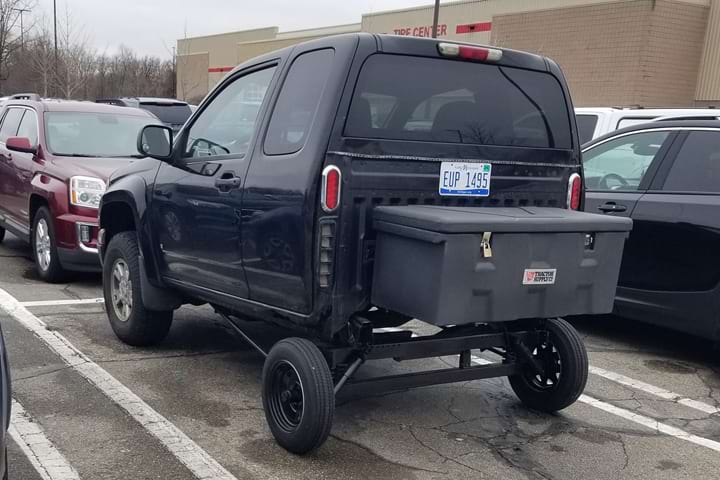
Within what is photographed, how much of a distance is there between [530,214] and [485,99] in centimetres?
78

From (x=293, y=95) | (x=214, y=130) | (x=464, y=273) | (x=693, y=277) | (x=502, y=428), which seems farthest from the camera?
(x=693, y=277)

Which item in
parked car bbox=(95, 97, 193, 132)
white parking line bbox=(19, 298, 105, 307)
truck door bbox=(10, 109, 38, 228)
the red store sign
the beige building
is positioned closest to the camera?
white parking line bbox=(19, 298, 105, 307)

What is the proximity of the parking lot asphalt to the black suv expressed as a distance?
295 millimetres

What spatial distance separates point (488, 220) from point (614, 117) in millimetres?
5977

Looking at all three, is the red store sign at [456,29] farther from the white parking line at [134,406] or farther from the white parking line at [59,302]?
the white parking line at [134,406]

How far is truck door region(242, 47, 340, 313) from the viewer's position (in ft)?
13.2

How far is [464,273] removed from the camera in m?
3.66

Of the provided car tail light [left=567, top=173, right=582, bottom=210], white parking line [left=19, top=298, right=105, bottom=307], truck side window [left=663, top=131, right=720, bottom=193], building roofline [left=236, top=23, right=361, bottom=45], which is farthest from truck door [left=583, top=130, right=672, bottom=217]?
building roofline [left=236, top=23, right=361, bottom=45]

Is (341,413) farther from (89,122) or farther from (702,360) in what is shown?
(89,122)

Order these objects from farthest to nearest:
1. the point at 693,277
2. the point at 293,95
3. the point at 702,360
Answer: the point at 702,360 < the point at 693,277 < the point at 293,95

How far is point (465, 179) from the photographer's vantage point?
4.34m

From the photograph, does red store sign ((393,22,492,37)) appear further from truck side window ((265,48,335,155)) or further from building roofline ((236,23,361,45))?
truck side window ((265,48,335,155))

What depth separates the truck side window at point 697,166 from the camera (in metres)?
5.95

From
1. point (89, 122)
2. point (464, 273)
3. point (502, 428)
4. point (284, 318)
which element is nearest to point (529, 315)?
point (464, 273)
